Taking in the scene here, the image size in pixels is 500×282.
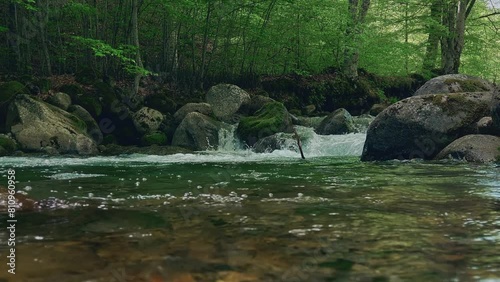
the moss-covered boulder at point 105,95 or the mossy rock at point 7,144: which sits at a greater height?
the moss-covered boulder at point 105,95

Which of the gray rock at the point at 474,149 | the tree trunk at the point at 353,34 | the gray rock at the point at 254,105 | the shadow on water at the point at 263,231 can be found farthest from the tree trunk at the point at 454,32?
the shadow on water at the point at 263,231

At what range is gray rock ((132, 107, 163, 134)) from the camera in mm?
15375

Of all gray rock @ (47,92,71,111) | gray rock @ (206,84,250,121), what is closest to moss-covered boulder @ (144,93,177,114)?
gray rock @ (206,84,250,121)

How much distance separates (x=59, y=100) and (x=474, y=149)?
11.7 meters

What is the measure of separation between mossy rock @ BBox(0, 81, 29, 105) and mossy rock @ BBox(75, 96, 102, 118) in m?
1.63

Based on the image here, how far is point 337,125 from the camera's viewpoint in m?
15.0

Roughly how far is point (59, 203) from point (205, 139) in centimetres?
976

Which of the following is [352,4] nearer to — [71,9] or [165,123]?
[165,123]

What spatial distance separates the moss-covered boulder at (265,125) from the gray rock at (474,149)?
5.77m

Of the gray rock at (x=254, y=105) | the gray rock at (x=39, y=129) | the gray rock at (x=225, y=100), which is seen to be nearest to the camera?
the gray rock at (x=39, y=129)

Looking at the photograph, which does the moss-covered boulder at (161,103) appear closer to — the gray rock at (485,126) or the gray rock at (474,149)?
the gray rock at (474,149)

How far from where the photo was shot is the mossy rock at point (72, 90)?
15.1 metres

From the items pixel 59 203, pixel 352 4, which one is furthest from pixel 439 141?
pixel 352 4

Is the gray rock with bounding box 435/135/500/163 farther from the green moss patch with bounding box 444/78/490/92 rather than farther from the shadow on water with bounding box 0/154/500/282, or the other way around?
the green moss patch with bounding box 444/78/490/92
